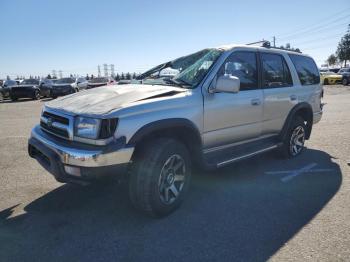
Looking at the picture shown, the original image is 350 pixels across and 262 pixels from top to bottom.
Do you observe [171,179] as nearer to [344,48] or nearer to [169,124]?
[169,124]

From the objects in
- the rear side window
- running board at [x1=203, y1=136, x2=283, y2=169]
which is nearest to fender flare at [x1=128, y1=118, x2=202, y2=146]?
running board at [x1=203, y1=136, x2=283, y2=169]

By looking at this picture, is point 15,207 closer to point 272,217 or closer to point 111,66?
point 272,217

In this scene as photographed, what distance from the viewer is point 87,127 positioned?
3143 mm

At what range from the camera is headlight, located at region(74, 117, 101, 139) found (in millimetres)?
3076

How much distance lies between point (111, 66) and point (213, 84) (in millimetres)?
89840

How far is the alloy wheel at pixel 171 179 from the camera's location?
11.5 ft

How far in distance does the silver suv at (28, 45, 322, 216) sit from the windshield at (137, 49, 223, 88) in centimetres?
1

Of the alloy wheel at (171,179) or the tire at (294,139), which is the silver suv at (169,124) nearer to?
the alloy wheel at (171,179)

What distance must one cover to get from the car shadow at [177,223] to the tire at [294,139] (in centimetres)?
90

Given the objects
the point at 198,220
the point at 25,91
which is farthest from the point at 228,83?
the point at 25,91

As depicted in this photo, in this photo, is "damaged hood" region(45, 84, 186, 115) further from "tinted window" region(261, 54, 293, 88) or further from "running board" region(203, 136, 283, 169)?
"tinted window" region(261, 54, 293, 88)

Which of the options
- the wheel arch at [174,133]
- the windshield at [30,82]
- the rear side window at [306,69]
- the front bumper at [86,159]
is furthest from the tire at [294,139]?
the windshield at [30,82]

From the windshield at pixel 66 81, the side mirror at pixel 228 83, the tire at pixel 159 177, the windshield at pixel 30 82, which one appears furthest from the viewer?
the windshield at pixel 66 81

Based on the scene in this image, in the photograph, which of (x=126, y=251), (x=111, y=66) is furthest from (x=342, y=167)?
(x=111, y=66)
